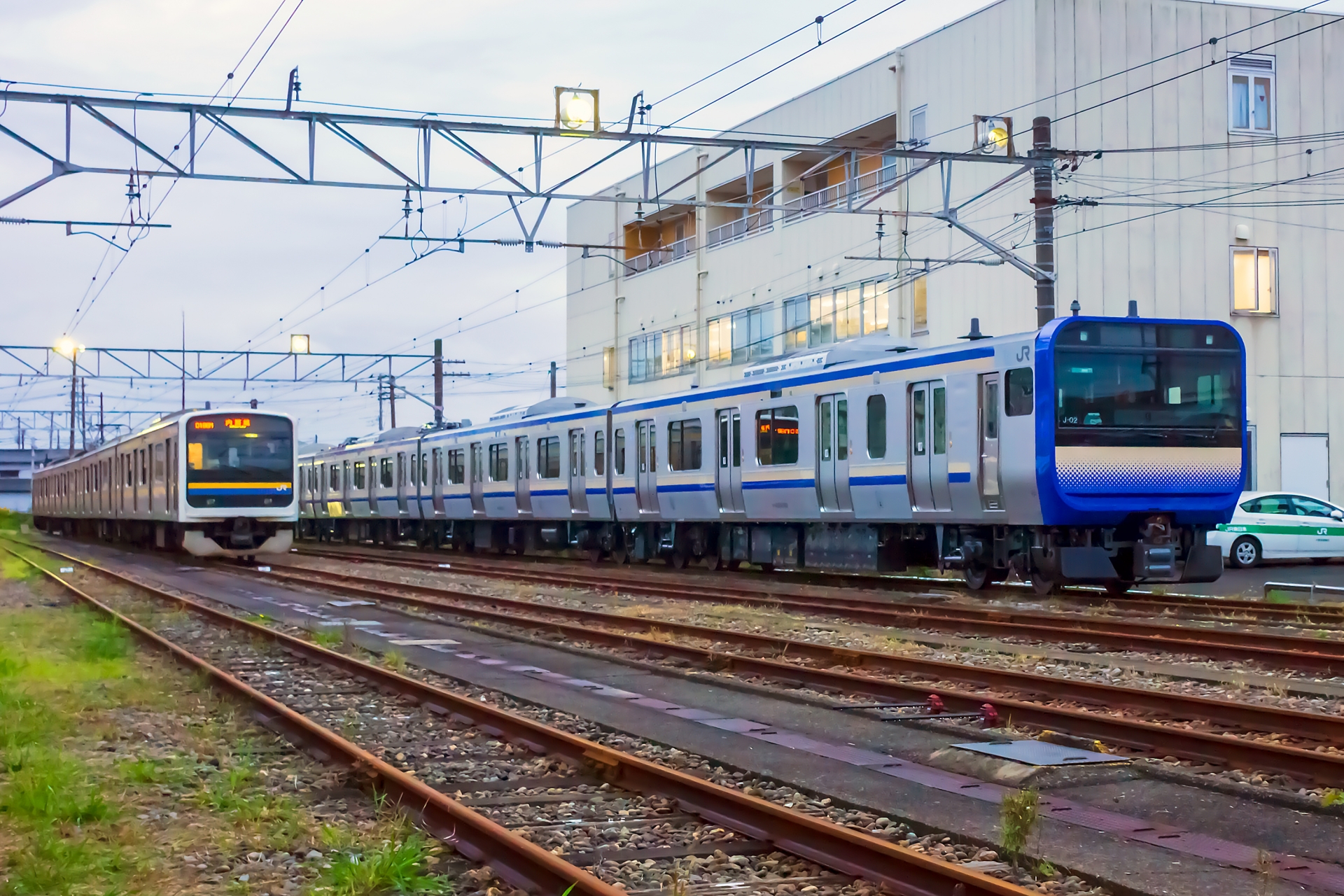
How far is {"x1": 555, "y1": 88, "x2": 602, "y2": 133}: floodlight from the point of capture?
1930 cm

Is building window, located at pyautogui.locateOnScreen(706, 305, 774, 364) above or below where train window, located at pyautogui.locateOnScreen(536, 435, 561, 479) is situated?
above

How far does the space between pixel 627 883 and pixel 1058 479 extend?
11.3 m

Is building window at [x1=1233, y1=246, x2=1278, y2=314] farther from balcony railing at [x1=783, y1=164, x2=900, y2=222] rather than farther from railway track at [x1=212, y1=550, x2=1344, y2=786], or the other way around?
railway track at [x1=212, y1=550, x2=1344, y2=786]

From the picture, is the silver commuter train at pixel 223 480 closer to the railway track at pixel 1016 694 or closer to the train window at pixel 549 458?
the train window at pixel 549 458

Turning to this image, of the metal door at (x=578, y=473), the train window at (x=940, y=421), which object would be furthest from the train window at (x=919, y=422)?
the metal door at (x=578, y=473)

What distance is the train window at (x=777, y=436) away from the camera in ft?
70.7

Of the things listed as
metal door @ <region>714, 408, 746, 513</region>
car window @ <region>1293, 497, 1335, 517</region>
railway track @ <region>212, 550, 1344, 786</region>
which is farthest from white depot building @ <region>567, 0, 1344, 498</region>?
railway track @ <region>212, 550, 1344, 786</region>

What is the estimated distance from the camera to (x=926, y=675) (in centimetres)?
1135

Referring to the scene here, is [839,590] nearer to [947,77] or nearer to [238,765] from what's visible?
[238,765]

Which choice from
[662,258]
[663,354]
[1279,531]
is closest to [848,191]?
[663,354]

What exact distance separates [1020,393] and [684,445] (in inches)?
370

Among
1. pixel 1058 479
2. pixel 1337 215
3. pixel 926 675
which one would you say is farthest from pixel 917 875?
pixel 1337 215

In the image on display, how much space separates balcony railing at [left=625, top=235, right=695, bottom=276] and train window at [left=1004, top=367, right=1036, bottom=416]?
26.5m

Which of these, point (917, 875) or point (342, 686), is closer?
point (917, 875)
